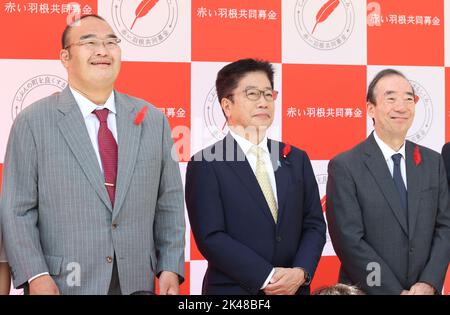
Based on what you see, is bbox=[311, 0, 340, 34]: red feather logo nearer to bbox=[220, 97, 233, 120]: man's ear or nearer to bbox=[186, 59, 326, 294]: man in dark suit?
bbox=[186, 59, 326, 294]: man in dark suit

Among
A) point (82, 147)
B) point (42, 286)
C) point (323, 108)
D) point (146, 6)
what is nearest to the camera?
point (42, 286)

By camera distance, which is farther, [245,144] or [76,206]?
[245,144]

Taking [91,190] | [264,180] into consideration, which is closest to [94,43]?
[91,190]

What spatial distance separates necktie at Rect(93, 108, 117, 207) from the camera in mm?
2373

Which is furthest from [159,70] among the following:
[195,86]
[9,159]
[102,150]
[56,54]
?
[9,159]

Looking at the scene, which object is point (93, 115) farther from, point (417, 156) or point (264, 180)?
point (417, 156)

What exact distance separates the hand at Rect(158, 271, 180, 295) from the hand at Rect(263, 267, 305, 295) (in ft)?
1.08

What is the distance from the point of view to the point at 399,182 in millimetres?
2729

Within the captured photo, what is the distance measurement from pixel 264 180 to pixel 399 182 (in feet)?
1.85

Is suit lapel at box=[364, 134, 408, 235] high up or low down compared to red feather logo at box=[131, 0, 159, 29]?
down

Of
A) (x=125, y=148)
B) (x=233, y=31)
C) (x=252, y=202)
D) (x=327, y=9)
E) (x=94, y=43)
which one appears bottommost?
(x=252, y=202)

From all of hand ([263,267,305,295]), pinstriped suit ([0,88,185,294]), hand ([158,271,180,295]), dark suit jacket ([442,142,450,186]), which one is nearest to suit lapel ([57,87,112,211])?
pinstriped suit ([0,88,185,294])

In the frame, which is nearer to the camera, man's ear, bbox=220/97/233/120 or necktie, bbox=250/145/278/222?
necktie, bbox=250/145/278/222
